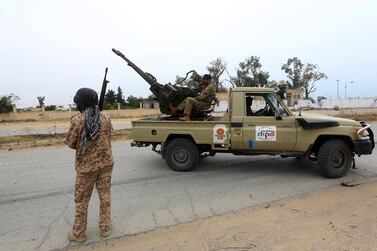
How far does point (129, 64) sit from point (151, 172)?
9.26 ft

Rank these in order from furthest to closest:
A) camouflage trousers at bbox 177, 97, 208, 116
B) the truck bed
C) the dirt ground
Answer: camouflage trousers at bbox 177, 97, 208, 116
the truck bed
the dirt ground

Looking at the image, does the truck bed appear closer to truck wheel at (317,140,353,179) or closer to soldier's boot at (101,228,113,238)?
truck wheel at (317,140,353,179)

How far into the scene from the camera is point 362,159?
942 cm

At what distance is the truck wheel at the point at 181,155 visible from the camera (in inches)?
323

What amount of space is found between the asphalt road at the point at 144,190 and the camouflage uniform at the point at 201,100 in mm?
1425

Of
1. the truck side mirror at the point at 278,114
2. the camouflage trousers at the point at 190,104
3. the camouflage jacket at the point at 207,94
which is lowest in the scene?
the truck side mirror at the point at 278,114

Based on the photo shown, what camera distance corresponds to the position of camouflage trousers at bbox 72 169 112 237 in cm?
450

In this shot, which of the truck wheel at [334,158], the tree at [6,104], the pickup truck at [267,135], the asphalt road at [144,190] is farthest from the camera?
the tree at [6,104]

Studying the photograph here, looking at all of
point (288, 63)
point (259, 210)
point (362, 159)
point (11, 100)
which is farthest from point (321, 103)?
point (259, 210)

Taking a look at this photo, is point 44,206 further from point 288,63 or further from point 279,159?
point 288,63

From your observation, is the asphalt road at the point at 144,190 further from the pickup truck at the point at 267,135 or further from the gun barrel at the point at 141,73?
the gun barrel at the point at 141,73

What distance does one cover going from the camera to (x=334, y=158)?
300 inches

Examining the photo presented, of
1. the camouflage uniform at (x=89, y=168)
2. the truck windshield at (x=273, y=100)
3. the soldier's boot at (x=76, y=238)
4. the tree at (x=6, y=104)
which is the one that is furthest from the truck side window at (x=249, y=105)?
the tree at (x=6, y=104)

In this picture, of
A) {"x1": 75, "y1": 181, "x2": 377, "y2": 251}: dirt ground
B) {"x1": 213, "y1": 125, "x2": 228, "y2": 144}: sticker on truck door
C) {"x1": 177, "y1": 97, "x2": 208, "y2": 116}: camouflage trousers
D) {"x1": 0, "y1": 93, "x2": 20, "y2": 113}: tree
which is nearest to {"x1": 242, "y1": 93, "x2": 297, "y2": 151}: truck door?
{"x1": 213, "y1": 125, "x2": 228, "y2": 144}: sticker on truck door
